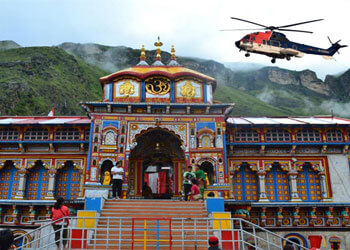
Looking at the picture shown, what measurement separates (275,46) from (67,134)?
14.4 m

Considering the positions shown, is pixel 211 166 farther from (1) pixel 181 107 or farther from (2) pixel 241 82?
(2) pixel 241 82

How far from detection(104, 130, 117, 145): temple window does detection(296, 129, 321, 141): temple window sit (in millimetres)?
11266

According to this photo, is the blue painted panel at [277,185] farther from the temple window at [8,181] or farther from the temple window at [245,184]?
the temple window at [8,181]

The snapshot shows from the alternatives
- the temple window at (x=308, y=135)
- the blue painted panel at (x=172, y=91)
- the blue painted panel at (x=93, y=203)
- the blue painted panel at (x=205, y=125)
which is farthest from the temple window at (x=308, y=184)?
the blue painted panel at (x=93, y=203)

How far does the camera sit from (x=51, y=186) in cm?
2039

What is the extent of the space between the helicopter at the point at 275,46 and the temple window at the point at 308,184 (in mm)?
7370

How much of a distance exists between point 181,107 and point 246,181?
6231 millimetres

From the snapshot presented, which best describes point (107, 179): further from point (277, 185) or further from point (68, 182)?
point (277, 185)

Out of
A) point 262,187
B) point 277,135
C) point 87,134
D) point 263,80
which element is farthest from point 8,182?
point 263,80

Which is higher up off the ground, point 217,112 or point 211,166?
point 217,112

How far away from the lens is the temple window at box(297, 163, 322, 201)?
20.9 meters

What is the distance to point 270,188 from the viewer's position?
21.1m

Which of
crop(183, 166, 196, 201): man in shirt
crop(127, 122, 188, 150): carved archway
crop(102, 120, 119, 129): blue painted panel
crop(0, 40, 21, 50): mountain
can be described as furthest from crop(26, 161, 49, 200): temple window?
crop(0, 40, 21, 50): mountain

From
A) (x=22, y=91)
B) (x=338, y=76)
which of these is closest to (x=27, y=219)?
(x=22, y=91)
